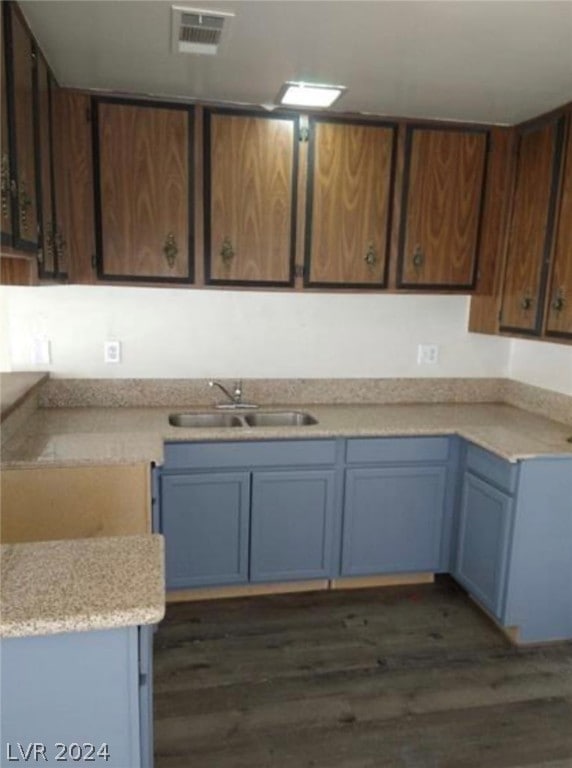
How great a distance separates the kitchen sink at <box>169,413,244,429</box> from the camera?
2.93 metres

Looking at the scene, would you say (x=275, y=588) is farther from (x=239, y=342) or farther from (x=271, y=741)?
(x=239, y=342)

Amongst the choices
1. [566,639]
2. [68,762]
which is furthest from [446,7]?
[566,639]

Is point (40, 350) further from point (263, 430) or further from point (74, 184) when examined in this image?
point (263, 430)

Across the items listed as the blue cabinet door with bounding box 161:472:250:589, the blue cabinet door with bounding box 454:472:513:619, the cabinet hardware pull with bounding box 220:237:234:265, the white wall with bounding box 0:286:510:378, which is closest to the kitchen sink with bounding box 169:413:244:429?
the white wall with bounding box 0:286:510:378

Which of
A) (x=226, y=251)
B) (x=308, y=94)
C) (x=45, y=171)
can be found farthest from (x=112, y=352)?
(x=308, y=94)

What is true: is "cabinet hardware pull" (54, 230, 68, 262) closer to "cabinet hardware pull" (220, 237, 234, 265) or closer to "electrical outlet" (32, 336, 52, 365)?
"electrical outlet" (32, 336, 52, 365)

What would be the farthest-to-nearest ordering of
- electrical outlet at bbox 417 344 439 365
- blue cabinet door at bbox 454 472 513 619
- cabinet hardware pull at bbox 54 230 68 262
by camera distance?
1. electrical outlet at bbox 417 344 439 365
2. blue cabinet door at bbox 454 472 513 619
3. cabinet hardware pull at bbox 54 230 68 262

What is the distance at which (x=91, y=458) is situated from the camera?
2104mm

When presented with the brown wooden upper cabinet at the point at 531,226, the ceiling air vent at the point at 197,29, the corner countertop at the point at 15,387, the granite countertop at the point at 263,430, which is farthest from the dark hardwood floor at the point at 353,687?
the ceiling air vent at the point at 197,29

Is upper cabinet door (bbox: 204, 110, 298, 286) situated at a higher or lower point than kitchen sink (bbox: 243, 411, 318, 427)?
higher

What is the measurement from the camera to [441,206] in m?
2.87

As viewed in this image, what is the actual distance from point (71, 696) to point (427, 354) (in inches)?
103

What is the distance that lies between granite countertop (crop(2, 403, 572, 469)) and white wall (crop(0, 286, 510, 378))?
233 millimetres

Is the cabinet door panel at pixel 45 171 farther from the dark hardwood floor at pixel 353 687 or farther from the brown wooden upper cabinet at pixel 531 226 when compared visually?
the brown wooden upper cabinet at pixel 531 226
